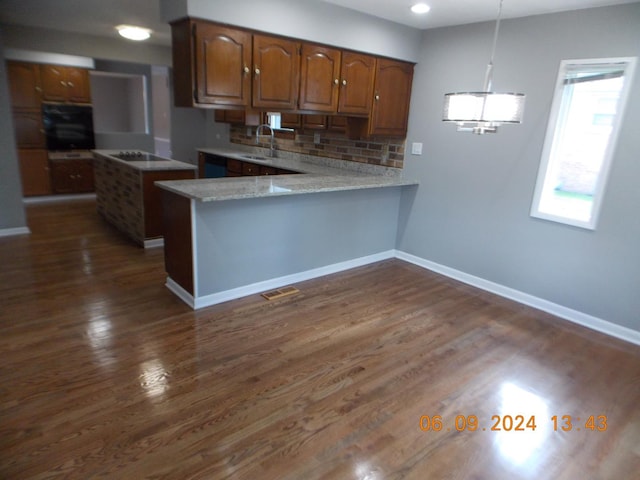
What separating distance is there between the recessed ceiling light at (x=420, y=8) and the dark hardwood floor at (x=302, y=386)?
246cm

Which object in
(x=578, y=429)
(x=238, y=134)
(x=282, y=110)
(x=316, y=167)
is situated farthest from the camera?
(x=238, y=134)

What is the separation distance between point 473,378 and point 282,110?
8.51ft

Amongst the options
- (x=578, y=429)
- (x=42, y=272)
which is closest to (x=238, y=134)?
(x=42, y=272)

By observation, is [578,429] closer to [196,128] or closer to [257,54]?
[257,54]

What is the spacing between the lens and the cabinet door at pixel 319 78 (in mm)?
3543

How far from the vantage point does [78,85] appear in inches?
247

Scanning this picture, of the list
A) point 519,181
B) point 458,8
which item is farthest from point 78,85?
point 519,181

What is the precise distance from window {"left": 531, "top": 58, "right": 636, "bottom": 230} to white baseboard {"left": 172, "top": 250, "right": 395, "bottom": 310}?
1.82m

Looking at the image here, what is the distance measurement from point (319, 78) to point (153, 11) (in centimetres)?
205

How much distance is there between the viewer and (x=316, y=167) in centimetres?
497

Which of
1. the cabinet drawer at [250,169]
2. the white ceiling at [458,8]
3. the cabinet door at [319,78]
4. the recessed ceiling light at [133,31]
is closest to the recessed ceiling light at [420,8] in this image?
the white ceiling at [458,8]

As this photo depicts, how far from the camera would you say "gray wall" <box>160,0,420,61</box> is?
9.61 feet

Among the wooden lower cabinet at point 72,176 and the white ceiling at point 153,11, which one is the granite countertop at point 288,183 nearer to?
the white ceiling at point 153,11

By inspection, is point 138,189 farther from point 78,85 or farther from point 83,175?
point 78,85
